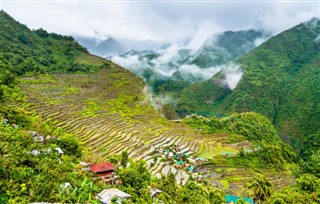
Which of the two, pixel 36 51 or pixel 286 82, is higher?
pixel 286 82

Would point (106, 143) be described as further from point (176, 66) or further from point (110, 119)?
point (176, 66)

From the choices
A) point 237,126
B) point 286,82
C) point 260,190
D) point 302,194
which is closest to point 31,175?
point 260,190

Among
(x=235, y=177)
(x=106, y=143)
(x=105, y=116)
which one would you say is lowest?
(x=235, y=177)

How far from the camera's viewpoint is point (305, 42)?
11369 cm

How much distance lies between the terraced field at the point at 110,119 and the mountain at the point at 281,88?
38.8 meters

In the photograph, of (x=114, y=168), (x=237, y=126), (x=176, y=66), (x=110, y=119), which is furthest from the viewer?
(x=176, y=66)

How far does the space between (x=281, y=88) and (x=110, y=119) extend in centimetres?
7580

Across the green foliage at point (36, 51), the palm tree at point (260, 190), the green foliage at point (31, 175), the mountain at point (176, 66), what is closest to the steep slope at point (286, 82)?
the mountain at point (176, 66)

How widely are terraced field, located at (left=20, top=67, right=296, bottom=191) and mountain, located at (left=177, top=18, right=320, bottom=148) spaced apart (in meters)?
38.8

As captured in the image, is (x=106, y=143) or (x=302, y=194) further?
(x=106, y=143)

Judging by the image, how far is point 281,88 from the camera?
310ft

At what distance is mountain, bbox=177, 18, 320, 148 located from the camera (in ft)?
247

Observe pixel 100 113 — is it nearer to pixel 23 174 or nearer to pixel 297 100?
pixel 23 174

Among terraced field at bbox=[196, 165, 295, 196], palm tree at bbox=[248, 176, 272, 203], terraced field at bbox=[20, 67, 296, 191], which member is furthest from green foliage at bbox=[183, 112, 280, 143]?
palm tree at bbox=[248, 176, 272, 203]
